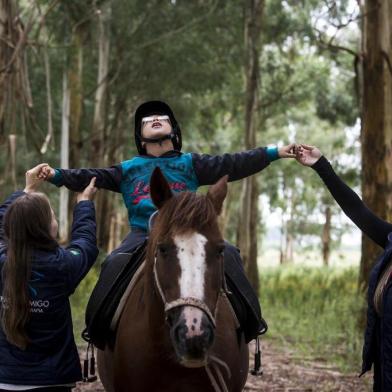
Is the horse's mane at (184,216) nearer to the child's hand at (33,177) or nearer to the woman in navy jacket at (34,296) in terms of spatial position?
the woman in navy jacket at (34,296)

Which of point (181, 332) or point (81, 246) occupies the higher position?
point (81, 246)

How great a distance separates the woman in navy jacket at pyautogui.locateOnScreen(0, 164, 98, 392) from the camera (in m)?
4.14

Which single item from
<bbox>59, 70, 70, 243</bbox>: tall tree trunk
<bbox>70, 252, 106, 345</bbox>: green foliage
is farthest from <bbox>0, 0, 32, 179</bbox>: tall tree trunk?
<bbox>59, 70, 70, 243</bbox>: tall tree trunk

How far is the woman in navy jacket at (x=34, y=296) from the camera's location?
13.6ft

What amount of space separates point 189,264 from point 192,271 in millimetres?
38

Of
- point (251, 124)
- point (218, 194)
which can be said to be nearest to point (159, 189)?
point (218, 194)

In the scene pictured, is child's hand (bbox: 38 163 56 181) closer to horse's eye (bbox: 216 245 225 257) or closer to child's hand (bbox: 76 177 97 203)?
child's hand (bbox: 76 177 97 203)

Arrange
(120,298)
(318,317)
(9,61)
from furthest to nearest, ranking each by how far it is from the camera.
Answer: (318,317)
(9,61)
(120,298)

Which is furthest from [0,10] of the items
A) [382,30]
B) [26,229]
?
[26,229]

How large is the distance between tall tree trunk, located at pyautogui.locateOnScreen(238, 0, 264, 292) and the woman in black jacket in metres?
14.4

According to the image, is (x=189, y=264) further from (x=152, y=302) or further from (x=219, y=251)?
(x=152, y=302)

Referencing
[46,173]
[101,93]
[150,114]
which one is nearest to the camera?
[46,173]

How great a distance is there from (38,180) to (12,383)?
1.40m

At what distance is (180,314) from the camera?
330 cm
